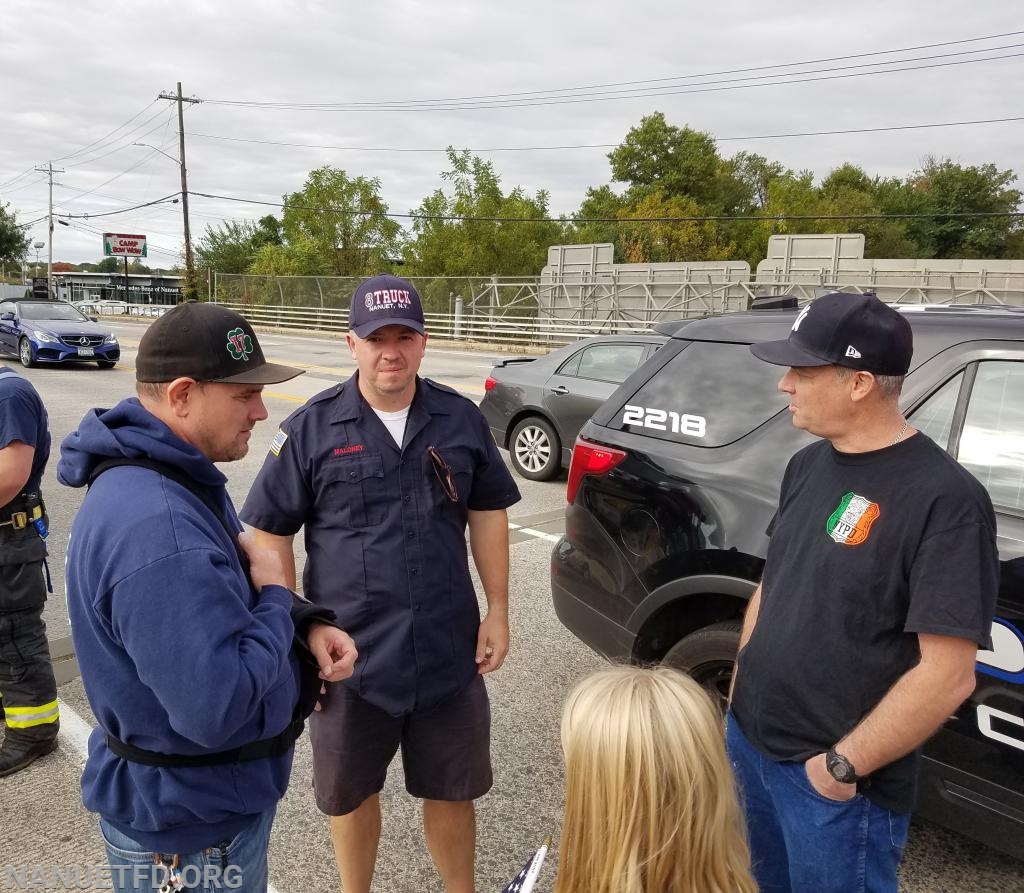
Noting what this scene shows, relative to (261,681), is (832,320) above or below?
above

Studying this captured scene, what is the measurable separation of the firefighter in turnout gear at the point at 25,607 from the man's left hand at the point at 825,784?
2791mm

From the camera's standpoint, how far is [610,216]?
5459 centimetres

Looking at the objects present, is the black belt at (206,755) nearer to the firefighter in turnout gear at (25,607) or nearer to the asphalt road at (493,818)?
the asphalt road at (493,818)

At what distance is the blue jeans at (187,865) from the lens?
1.57 meters

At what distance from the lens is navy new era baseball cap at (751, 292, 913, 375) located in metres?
1.69

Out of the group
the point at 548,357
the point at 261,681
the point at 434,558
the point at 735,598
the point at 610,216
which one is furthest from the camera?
the point at 610,216

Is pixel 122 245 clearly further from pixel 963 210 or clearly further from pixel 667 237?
pixel 963 210

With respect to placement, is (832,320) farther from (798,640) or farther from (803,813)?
(803,813)

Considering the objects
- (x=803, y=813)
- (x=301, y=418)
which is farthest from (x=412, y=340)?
(x=803, y=813)

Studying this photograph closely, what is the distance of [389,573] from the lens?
2.18 metres

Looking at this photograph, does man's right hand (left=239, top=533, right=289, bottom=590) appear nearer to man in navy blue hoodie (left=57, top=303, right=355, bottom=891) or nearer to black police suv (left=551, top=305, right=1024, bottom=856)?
man in navy blue hoodie (left=57, top=303, right=355, bottom=891)

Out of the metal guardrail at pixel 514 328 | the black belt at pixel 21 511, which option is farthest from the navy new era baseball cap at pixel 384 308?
the metal guardrail at pixel 514 328

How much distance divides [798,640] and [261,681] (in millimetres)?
1136

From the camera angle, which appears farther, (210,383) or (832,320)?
(832,320)
